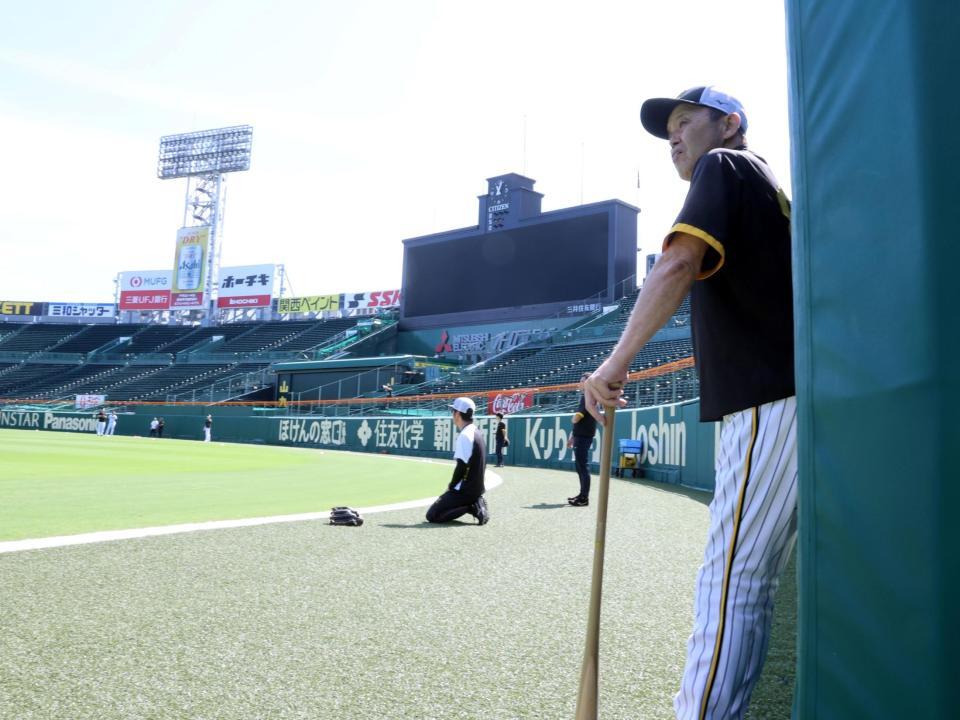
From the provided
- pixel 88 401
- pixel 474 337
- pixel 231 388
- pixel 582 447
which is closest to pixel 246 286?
pixel 88 401

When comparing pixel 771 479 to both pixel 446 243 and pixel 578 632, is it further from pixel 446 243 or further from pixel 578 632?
pixel 446 243

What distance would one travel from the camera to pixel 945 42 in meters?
1.28

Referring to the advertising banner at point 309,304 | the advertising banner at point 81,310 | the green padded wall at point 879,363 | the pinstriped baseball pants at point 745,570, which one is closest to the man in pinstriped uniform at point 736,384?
the pinstriped baseball pants at point 745,570

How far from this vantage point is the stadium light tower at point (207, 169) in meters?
55.8

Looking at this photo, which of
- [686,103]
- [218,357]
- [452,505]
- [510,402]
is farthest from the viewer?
[218,357]

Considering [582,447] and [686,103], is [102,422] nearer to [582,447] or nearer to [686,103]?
[582,447]

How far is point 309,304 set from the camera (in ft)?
179

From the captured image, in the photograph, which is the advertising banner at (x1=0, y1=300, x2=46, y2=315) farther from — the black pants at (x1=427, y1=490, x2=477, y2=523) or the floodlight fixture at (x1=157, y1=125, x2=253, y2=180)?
the black pants at (x1=427, y1=490, x2=477, y2=523)

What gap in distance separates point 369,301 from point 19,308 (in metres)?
35.6

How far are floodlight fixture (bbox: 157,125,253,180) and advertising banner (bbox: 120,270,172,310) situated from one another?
805 cm

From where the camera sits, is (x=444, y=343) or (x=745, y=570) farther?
(x=444, y=343)

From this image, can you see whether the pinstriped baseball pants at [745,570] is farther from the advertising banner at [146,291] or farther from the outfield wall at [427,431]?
the advertising banner at [146,291]

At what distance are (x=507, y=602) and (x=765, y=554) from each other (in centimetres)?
251

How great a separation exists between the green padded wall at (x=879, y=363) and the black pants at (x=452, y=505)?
239 inches
